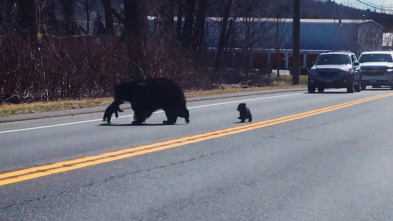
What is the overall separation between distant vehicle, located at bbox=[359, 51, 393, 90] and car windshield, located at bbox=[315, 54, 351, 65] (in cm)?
406

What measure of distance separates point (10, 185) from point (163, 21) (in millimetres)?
33545

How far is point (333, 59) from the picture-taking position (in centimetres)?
3438

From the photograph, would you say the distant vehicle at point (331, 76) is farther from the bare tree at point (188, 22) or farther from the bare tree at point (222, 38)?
the bare tree at point (222, 38)

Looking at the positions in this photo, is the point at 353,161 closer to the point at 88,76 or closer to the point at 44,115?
the point at 44,115

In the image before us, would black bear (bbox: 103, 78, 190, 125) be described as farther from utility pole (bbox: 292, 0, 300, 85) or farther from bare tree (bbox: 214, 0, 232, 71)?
bare tree (bbox: 214, 0, 232, 71)

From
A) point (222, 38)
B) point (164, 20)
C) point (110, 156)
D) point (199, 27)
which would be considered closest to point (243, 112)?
point (110, 156)

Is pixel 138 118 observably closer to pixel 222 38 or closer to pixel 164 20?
pixel 164 20

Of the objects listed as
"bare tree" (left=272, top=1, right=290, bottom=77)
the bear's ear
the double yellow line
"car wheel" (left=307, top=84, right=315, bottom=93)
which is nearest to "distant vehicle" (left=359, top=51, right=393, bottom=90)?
"car wheel" (left=307, top=84, right=315, bottom=93)

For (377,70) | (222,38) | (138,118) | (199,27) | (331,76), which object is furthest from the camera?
(222,38)

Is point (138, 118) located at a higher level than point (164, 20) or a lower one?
lower

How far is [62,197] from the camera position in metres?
8.09

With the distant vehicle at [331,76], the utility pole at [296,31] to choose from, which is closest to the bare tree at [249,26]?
the utility pole at [296,31]

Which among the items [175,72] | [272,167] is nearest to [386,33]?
[175,72]

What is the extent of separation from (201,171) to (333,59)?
83.6 ft
